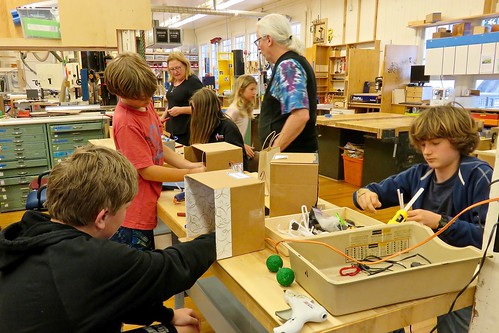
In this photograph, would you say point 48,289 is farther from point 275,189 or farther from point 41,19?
point 41,19

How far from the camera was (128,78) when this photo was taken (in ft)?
5.11

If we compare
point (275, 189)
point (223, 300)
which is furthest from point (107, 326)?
point (223, 300)

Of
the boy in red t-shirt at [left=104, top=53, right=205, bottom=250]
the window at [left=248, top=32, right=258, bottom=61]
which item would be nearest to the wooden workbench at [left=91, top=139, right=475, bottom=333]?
the boy in red t-shirt at [left=104, top=53, right=205, bottom=250]

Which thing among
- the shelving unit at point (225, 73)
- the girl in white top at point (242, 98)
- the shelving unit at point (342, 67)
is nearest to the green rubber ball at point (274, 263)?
the girl in white top at point (242, 98)

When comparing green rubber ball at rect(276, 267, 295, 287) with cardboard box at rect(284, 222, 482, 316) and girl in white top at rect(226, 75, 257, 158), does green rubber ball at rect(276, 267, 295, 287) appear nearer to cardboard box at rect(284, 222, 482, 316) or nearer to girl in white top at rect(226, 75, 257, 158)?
cardboard box at rect(284, 222, 482, 316)

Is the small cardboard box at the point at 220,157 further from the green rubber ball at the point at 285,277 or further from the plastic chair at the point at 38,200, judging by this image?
the plastic chair at the point at 38,200

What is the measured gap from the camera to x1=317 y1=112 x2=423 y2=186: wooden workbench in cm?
395

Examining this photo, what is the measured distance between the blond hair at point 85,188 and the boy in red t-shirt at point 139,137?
555 mm

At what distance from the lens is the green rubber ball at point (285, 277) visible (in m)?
1.00

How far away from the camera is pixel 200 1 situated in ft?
35.2

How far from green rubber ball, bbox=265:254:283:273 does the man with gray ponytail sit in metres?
1.01

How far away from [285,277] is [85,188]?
546 mm

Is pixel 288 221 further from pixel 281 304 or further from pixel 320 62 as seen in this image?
pixel 320 62

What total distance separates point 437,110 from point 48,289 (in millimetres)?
1357
